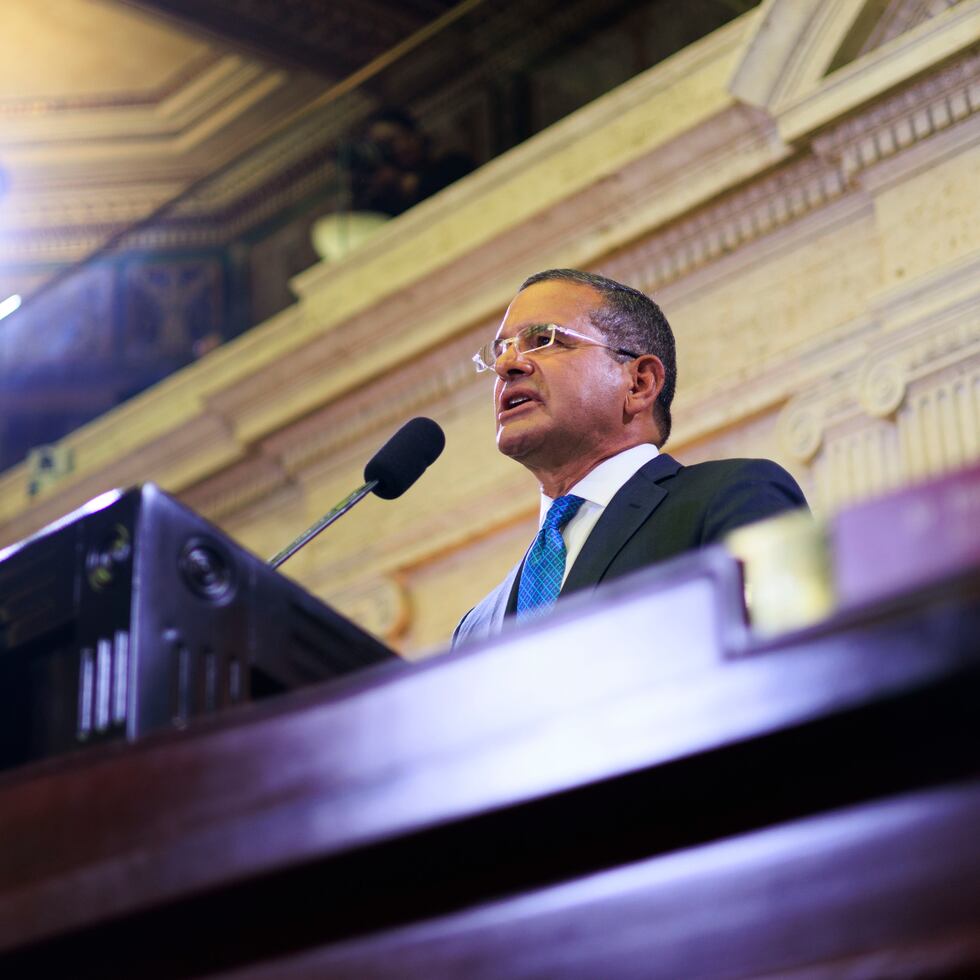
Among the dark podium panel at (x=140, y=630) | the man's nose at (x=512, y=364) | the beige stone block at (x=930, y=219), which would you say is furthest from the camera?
the beige stone block at (x=930, y=219)

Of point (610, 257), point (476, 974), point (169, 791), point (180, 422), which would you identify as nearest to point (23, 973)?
point (169, 791)

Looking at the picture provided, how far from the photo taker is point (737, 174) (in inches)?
206

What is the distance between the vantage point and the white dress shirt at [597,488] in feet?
8.93

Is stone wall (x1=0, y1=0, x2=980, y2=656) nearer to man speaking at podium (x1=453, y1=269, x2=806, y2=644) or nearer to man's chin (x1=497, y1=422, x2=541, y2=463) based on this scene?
man speaking at podium (x1=453, y1=269, x2=806, y2=644)

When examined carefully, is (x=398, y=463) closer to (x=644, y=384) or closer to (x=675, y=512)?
(x=675, y=512)

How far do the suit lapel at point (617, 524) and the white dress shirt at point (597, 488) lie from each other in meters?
0.09

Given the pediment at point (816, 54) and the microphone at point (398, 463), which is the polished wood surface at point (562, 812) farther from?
the pediment at point (816, 54)

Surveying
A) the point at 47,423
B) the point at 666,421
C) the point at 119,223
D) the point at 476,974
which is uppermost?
the point at 119,223

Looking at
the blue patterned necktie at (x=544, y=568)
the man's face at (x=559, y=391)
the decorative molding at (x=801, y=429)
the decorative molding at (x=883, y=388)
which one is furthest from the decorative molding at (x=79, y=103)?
the blue patterned necktie at (x=544, y=568)

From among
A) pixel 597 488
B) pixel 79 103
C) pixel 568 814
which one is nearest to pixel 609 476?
pixel 597 488

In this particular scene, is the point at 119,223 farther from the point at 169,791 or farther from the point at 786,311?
the point at 169,791

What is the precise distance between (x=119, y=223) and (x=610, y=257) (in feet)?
13.3

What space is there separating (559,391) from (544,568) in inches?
19.2

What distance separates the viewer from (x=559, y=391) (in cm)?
300
